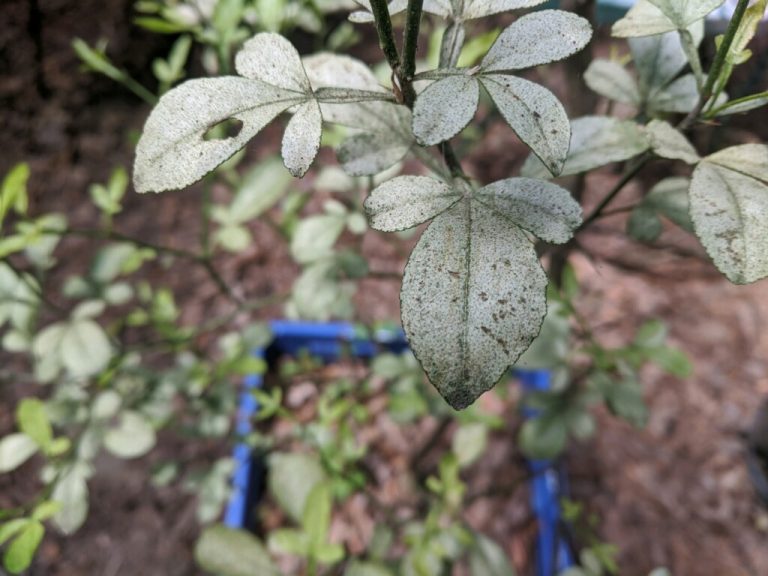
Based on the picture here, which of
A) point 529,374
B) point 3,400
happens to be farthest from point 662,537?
point 3,400

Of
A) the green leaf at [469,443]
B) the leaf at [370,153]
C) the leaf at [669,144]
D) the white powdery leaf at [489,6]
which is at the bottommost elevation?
the green leaf at [469,443]

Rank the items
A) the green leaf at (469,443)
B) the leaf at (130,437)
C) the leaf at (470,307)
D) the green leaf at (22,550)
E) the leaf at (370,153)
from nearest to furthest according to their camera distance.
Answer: the leaf at (470,307)
the leaf at (370,153)
the green leaf at (22,550)
the leaf at (130,437)
the green leaf at (469,443)

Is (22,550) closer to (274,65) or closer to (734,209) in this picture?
(274,65)

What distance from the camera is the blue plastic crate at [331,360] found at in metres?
1.43

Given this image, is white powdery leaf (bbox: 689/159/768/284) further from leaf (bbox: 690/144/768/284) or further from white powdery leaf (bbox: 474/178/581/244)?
white powdery leaf (bbox: 474/178/581/244)

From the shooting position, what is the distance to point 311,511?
0.85 meters

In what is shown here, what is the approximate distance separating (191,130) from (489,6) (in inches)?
11.9

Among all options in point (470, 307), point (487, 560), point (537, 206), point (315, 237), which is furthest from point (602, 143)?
point (487, 560)

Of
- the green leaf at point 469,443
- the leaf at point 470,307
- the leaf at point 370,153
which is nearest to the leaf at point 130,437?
the green leaf at point 469,443

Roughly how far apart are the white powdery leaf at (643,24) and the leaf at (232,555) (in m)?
0.85

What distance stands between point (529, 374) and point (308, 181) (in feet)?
3.23

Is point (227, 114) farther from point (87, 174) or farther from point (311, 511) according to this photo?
point (87, 174)

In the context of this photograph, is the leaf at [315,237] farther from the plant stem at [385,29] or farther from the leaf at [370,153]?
the plant stem at [385,29]

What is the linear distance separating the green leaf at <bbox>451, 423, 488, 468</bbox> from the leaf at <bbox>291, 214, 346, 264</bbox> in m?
0.54
